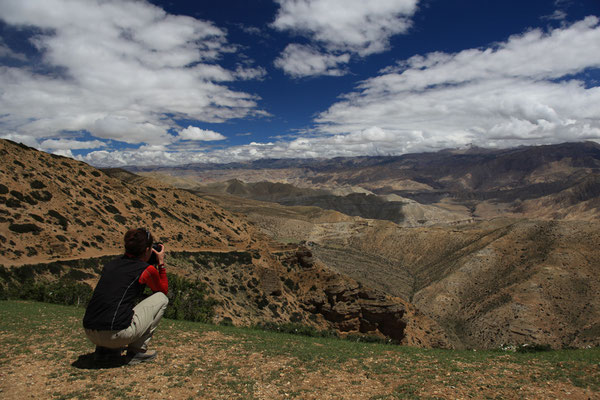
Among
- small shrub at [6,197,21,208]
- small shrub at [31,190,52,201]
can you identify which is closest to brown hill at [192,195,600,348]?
small shrub at [31,190,52,201]

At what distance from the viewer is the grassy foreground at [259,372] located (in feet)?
20.9

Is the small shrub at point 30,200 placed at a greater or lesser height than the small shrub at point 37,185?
lesser

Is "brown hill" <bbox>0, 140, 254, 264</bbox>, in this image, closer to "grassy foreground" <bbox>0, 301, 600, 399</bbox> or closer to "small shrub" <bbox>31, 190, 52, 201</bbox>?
"small shrub" <bbox>31, 190, 52, 201</bbox>

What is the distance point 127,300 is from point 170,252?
32.0 meters

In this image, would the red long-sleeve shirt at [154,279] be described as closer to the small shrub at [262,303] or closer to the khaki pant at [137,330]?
the khaki pant at [137,330]

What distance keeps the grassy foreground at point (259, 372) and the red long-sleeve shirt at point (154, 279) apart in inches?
71.9

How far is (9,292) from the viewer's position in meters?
18.2

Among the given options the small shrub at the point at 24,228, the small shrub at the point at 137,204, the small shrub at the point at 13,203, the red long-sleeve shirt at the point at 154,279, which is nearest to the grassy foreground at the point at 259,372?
the red long-sleeve shirt at the point at 154,279

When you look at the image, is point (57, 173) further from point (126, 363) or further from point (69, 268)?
point (126, 363)

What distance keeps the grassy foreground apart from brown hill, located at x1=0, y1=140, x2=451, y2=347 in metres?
13.4

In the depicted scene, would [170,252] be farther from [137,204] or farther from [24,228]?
[137,204]

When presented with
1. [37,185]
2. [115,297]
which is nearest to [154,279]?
[115,297]

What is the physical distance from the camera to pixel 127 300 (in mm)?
6223

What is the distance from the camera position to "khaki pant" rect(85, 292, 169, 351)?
6.20 m
